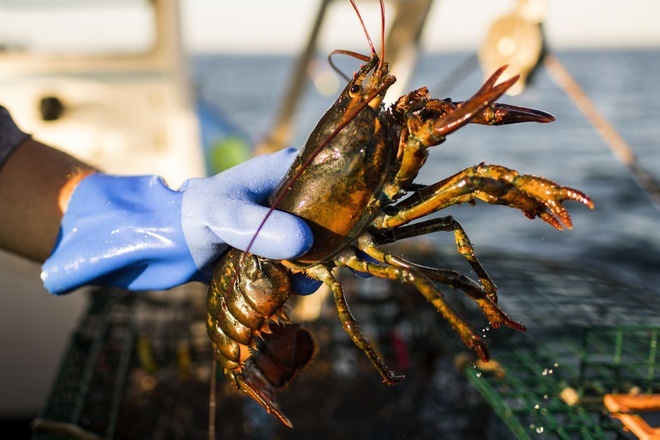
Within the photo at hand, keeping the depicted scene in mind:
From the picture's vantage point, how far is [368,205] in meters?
2.05

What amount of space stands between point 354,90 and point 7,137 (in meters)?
1.44

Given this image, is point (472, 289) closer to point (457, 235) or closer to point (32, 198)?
point (457, 235)

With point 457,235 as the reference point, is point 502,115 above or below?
above

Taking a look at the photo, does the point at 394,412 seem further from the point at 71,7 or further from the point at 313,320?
the point at 71,7

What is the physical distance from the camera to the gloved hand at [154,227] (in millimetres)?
2135

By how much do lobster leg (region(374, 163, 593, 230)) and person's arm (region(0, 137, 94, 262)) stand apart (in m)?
1.45

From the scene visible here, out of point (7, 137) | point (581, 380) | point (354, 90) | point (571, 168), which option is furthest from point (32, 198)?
point (571, 168)

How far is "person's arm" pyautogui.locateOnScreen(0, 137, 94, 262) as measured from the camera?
2.41 m

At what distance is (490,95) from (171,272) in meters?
1.40

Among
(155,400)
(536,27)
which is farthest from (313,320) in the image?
(536,27)

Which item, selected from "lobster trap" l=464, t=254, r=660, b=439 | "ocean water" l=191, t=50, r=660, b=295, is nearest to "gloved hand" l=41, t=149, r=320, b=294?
"lobster trap" l=464, t=254, r=660, b=439

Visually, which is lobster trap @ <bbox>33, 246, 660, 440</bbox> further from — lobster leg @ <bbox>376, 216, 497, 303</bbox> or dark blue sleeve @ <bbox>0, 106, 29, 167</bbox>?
dark blue sleeve @ <bbox>0, 106, 29, 167</bbox>

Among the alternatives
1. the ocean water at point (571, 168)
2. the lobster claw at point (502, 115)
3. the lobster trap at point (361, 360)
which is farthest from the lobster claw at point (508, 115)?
the lobster trap at point (361, 360)

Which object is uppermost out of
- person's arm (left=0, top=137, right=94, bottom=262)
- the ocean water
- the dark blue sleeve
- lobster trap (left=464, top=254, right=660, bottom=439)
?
the ocean water
